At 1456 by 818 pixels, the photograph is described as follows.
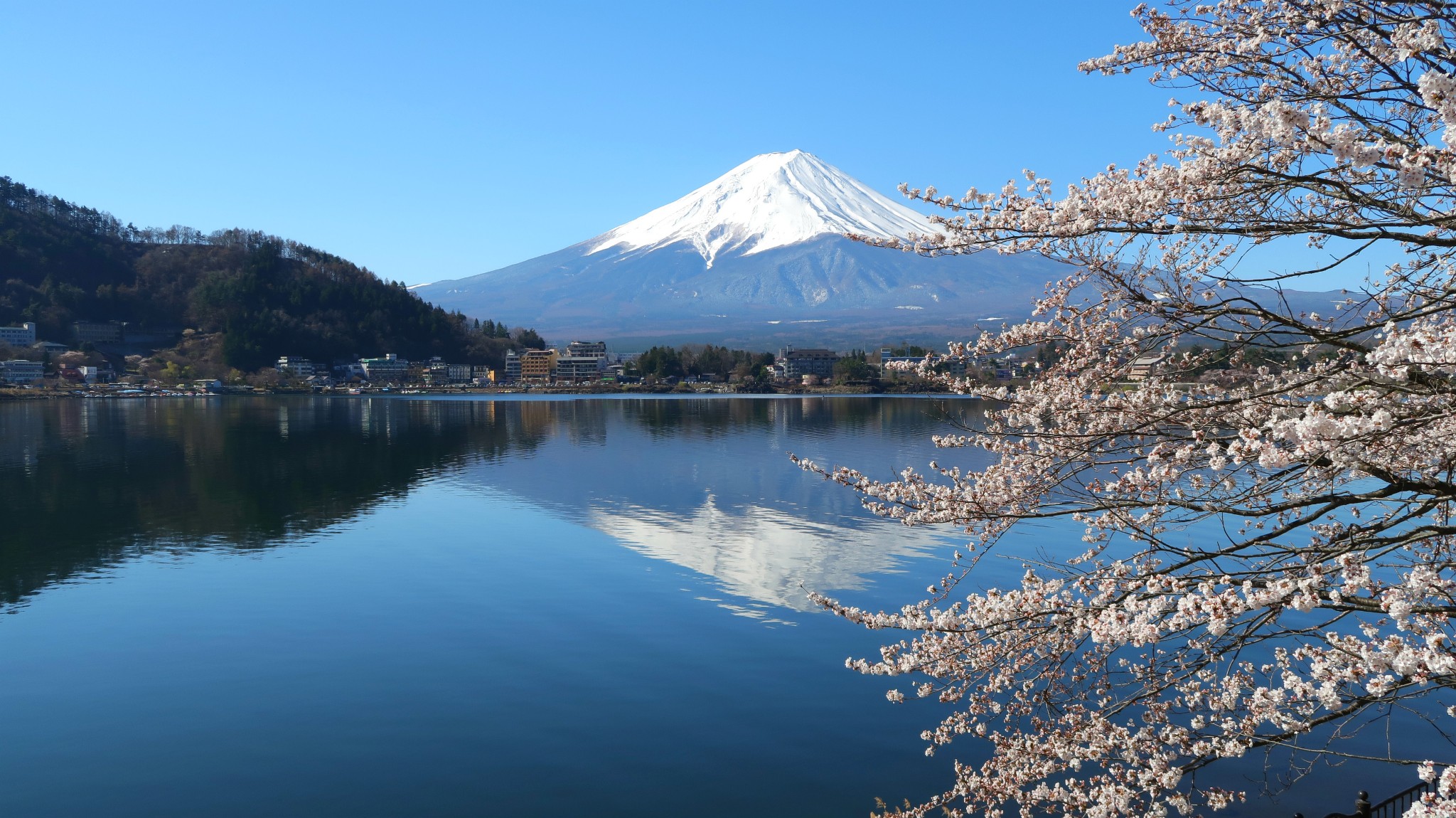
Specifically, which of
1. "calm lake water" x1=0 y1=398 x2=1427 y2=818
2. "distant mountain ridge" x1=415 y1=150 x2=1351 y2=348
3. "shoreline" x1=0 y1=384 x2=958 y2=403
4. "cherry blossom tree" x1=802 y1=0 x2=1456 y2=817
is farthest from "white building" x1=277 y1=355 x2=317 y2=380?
"cherry blossom tree" x1=802 y1=0 x2=1456 y2=817

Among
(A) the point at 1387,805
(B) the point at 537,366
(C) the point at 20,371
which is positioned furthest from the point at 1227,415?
(B) the point at 537,366

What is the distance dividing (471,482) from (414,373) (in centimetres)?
7662

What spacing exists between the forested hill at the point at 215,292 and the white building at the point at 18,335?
13.2 feet

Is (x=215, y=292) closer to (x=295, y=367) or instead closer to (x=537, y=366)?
(x=295, y=367)

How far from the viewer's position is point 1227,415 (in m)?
3.36

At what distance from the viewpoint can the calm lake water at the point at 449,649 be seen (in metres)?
6.24

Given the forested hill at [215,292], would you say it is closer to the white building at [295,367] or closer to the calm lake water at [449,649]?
the white building at [295,367]

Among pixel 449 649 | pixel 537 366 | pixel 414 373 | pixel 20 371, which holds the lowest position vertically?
pixel 449 649

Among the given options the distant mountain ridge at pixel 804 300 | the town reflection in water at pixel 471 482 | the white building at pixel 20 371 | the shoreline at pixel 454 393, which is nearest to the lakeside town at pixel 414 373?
the white building at pixel 20 371

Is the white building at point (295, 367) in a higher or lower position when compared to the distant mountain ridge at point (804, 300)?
lower

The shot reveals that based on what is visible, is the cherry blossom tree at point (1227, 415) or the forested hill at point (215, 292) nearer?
the cherry blossom tree at point (1227, 415)

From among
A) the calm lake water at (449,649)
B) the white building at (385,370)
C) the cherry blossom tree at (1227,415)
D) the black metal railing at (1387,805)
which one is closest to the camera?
the cherry blossom tree at (1227,415)

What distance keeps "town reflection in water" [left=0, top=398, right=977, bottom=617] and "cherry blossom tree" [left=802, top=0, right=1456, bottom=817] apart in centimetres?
149

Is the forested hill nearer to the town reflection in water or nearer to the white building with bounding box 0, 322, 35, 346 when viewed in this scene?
the white building with bounding box 0, 322, 35, 346
